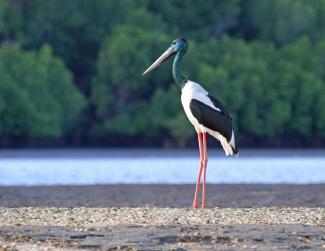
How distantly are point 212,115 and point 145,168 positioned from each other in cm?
2748

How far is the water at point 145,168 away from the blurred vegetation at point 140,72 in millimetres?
7555

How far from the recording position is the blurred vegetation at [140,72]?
75.7 metres

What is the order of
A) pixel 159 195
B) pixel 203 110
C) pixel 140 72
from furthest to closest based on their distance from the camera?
→ pixel 140 72 < pixel 159 195 < pixel 203 110

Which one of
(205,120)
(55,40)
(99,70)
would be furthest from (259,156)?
(205,120)

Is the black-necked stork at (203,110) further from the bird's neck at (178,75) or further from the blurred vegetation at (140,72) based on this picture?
the blurred vegetation at (140,72)

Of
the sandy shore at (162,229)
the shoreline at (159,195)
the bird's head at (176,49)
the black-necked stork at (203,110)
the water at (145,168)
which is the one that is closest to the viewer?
the sandy shore at (162,229)

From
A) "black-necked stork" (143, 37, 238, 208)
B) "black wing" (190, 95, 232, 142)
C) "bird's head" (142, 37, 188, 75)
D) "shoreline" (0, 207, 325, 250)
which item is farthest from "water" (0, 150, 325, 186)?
"shoreline" (0, 207, 325, 250)

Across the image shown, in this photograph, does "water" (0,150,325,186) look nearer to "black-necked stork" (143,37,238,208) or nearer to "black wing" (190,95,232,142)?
"black-necked stork" (143,37,238,208)

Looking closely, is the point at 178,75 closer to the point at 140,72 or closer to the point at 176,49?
the point at 176,49

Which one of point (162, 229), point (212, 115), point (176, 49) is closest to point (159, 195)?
point (176, 49)

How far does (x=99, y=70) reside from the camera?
7944 centimetres

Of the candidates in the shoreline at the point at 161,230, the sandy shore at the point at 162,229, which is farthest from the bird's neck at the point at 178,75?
the shoreline at the point at 161,230

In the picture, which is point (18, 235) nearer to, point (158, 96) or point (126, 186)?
point (126, 186)

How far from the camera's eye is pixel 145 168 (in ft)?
165
